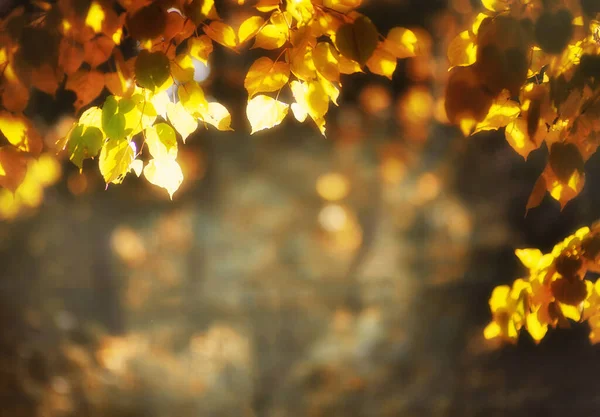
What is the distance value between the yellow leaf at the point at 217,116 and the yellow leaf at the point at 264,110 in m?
0.04

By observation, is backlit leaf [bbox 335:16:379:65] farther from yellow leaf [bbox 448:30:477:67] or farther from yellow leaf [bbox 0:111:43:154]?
yellow leaf [bbox 0:111:43:154]

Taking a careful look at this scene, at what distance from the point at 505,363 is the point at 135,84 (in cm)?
141

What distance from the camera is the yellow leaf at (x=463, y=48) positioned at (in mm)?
792

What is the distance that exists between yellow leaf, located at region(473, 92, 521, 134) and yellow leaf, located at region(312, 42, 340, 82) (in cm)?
27

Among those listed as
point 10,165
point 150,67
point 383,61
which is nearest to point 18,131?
point 10,165

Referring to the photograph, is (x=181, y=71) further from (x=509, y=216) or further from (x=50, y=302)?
(x=509, y=216)

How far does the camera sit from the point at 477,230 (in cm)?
158

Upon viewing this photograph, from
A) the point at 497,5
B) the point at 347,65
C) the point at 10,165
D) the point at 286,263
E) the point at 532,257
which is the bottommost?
the point at 286,263

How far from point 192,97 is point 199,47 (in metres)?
0.09

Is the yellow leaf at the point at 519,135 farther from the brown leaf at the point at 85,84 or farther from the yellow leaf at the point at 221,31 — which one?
the brown leaf at the point at 85,84

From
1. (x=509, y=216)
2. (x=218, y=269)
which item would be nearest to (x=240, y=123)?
(x=218, y=269)

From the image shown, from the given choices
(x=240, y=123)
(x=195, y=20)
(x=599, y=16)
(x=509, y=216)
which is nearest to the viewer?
(x=195, y=20)

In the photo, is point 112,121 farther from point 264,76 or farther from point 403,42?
point 403,42

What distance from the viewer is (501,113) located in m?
0.88
